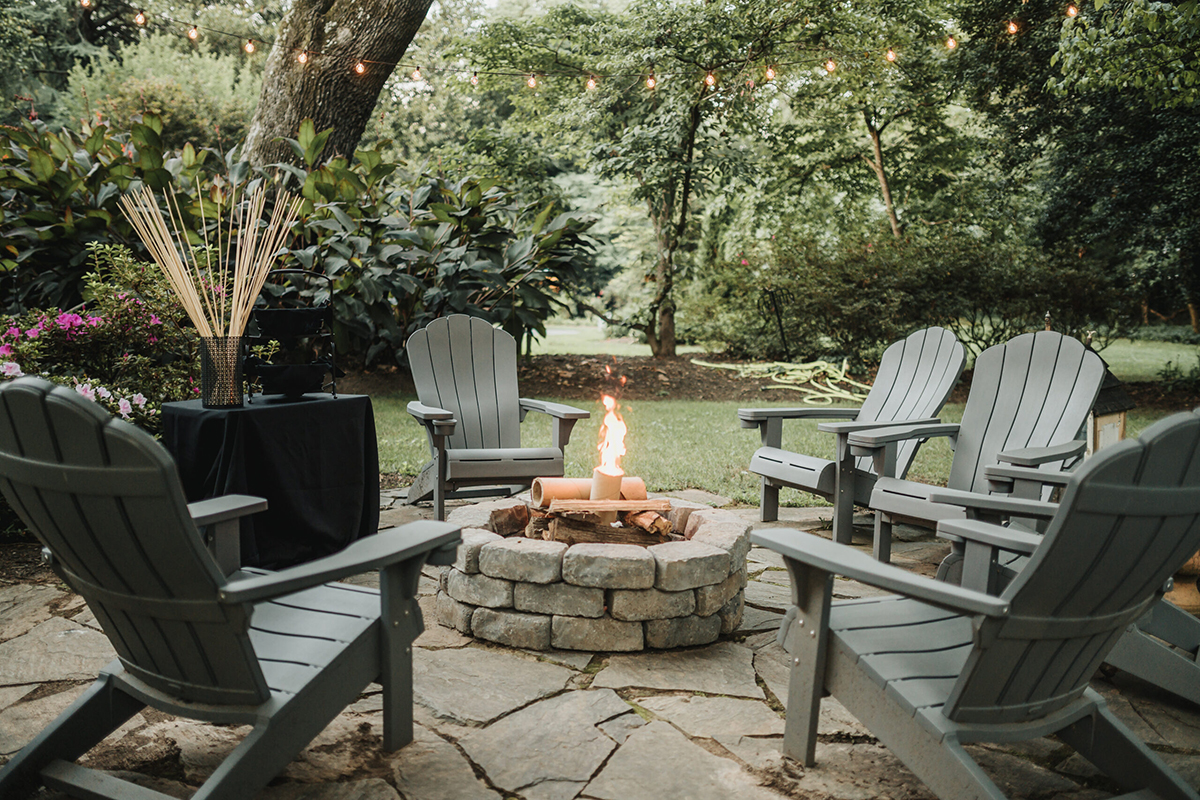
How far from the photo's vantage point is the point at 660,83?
9.60m

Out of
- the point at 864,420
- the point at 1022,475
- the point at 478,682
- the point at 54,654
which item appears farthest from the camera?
the point at 864,420

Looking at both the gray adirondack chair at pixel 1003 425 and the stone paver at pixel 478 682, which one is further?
the gray adirondack chair at pixel 1003 425

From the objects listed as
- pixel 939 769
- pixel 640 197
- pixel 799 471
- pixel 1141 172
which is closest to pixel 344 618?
pixel 939 769

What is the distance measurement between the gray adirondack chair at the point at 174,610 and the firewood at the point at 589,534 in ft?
2.59

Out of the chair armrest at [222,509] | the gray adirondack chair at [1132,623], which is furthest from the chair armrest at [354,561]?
the gray adirondack chair at [1132,623]

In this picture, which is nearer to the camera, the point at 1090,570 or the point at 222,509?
the point at 1090,570

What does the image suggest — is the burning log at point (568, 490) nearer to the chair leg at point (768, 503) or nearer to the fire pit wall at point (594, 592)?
the fire pit wall at point (594, 592)


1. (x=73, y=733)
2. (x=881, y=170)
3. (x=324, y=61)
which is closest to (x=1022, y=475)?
(x=73, y=733)

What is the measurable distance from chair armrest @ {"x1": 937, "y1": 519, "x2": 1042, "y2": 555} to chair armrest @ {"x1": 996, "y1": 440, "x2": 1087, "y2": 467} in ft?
3.33

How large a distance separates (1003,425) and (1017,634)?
2127 mm

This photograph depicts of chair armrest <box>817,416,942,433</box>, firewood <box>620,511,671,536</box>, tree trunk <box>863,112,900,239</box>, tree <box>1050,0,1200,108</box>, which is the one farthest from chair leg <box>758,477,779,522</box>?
tree trunk <box>863,112,900,239</box>

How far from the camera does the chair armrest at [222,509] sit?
1.84 metres

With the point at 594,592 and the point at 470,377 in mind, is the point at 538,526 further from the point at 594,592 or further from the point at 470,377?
the point at 470,377

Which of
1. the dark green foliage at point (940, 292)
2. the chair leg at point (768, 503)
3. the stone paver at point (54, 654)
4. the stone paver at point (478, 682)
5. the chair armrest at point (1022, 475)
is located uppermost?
the dark green foliage at point (940, 292)
